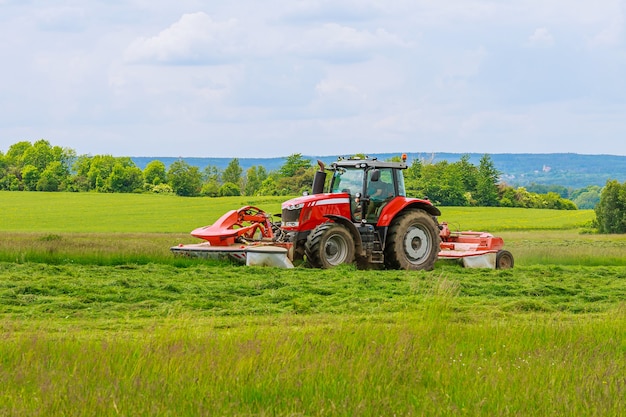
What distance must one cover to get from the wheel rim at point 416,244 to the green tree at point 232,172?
112036 millimetres

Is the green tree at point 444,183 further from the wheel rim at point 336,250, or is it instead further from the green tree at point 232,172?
the green tree at point 232,172

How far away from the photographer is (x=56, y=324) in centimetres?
989

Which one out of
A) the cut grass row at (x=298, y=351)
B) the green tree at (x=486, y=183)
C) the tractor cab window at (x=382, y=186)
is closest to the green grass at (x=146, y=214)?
the green tree at (x=486, y=183)

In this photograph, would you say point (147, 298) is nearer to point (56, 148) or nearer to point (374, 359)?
point (374, 359)

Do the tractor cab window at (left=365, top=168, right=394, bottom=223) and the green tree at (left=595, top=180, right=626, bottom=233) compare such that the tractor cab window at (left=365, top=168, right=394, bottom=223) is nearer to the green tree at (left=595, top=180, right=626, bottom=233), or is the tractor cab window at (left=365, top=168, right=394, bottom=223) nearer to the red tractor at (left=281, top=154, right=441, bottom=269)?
the red tractor at (left=281, top=154, right=441, bottom=269)

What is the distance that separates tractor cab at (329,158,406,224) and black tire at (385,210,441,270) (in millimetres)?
474

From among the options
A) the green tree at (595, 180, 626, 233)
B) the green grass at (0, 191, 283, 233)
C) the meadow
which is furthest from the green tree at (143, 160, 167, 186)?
the meadow

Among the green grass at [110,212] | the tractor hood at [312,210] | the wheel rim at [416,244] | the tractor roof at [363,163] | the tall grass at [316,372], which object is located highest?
the tractor roof at [363,163]

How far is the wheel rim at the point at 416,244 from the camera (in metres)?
18.4

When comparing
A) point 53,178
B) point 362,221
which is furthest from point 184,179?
point 362,221

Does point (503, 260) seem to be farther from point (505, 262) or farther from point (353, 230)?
point (353, 230)

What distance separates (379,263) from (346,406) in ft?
41.1

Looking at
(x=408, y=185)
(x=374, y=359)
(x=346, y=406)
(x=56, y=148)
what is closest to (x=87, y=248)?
(x=374, y=359)

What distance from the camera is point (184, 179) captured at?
99125 mm
